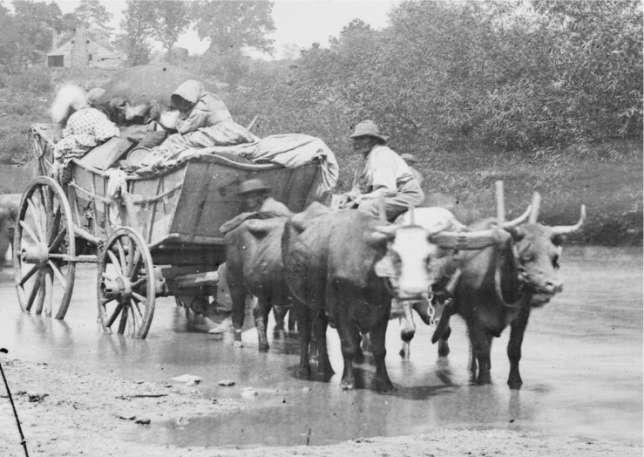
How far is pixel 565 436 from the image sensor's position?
24.7 ft

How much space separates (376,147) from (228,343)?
318 cm

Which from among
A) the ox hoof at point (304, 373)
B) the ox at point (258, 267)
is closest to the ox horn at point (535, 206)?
the ox hoof at point (304, 373)

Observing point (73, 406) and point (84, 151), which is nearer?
point (73, 406)

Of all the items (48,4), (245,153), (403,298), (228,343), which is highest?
(48,4)

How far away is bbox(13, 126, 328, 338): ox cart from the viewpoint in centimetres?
1216

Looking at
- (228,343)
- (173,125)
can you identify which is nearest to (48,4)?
(173,125)

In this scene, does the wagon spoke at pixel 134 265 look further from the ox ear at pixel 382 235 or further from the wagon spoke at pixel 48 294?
the ox ear at pixel 382 235

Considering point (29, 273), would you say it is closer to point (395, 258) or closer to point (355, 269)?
point (355, 269)

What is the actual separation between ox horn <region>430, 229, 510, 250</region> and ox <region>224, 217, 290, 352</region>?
2744 mm

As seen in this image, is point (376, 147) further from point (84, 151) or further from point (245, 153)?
point (84, 151)

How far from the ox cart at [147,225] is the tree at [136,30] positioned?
75.4ft

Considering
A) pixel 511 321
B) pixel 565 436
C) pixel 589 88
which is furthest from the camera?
pixel 589 88

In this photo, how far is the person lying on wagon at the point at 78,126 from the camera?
14.0 metres

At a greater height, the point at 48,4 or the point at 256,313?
the point at 48,4
